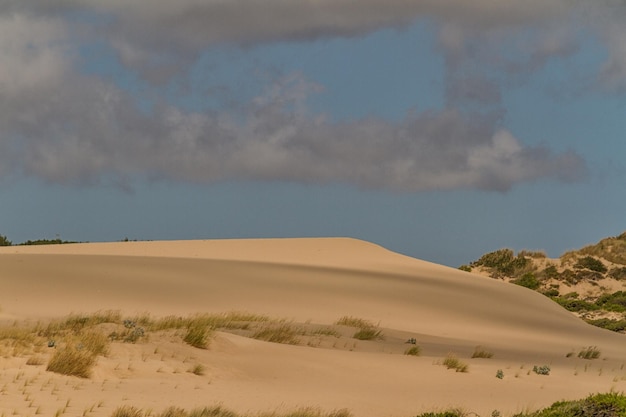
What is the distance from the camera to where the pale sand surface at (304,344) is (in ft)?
45.0

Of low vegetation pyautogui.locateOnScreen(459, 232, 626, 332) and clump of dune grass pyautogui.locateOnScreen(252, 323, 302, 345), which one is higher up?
low vegetation pyautogui.locateOnScreen(459, 232, 626, 332)

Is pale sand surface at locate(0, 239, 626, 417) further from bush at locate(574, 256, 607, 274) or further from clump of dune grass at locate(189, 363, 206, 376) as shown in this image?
bush at locate(574, 256, 607, 274)

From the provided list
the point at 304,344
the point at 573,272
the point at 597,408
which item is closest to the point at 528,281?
the point at 573,272

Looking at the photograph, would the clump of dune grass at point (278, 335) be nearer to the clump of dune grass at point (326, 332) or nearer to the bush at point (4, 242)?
the clump of dune grass at point (326, 332)

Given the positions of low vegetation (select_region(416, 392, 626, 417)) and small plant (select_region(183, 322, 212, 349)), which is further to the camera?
small plant (select_region(183, 322, 212, 349))

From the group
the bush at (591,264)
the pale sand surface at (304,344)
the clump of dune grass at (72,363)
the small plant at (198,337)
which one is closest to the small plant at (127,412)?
the pale sand surface at (304,344)

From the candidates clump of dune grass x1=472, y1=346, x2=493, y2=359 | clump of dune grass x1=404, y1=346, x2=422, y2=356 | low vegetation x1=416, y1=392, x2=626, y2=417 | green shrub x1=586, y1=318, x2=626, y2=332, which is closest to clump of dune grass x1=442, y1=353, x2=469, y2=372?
clump of dune grass x1=404, y1=346, x2=422, y2=356

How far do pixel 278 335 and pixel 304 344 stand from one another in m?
0.62

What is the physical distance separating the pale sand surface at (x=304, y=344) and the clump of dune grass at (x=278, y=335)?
0.58 metres

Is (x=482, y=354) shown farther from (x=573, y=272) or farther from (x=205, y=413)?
(x=573, y=272)

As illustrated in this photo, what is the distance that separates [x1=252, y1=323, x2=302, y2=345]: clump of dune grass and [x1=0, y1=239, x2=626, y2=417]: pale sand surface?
578 mm

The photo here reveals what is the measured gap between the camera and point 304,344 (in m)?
19.8

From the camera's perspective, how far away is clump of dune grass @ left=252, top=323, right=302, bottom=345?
1975 cm

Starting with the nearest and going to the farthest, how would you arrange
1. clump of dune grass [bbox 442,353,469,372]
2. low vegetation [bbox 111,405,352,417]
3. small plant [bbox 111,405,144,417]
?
small plant [bbox 111,405,144,417] < low vegetation [bbox 111,405,352,417] < clump of dune grass [bbox 442,353,469,372]
